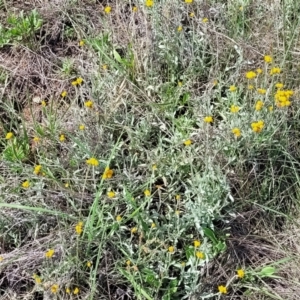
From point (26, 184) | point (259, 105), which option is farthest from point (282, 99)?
point (26, 184)

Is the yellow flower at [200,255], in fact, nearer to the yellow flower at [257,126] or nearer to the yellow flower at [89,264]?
the yellow flower at [89,264]

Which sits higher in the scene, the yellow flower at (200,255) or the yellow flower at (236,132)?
the yellow flower at (236,132)

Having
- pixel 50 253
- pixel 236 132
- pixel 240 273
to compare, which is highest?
pixel 236 132

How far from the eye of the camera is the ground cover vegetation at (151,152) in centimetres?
229

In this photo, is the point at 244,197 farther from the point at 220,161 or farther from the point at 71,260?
the point at 71,260

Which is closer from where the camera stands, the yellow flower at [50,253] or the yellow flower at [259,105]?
the yellow flower at [50,253]

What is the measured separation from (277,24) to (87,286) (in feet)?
5.19

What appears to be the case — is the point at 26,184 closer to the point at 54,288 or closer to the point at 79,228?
the point at 79,228

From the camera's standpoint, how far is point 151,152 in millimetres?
2568

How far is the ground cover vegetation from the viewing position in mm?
2293

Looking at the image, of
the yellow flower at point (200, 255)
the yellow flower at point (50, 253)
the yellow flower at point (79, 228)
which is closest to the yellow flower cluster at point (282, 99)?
the yellow flower at point (200, 255)

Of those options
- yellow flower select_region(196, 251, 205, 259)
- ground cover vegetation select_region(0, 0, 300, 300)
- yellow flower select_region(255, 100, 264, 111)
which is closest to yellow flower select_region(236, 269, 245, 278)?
ground cover vegetation select_region(0, 0, 300, 300)

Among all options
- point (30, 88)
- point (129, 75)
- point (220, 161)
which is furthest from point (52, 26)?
point (220, 161)

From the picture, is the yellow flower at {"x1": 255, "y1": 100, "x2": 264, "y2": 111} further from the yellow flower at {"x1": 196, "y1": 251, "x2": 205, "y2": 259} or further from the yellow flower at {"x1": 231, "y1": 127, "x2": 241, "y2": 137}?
the yellow flower at {"x1": 196, "y1": 251, "x2": 205, "y2": 259}
